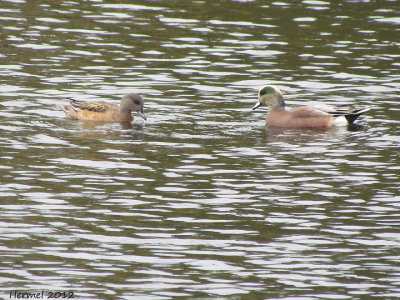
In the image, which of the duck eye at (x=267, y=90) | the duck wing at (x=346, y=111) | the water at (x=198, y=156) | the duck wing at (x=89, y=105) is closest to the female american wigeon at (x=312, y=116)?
the duck wing at (x=346, y=111)

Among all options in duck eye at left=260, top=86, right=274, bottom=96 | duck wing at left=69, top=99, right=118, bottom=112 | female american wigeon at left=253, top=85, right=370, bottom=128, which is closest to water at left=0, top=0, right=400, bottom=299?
female american wigeon at left=253, top=85, right=370, bottom=128

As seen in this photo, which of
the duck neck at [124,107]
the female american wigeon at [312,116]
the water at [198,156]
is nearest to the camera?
the water at [198,156]

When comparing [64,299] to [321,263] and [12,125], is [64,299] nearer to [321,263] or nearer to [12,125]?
[321,263]

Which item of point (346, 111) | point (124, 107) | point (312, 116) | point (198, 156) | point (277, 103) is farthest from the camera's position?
point (277, 103)

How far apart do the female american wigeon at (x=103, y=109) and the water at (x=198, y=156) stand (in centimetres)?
23

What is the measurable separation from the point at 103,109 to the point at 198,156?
10.4ft

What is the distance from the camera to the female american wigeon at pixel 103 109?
17109 mm

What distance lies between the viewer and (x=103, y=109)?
17.3 m

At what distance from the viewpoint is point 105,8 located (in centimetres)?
2506

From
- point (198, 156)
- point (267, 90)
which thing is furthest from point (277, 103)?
point (198, 156)

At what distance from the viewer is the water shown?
996cm

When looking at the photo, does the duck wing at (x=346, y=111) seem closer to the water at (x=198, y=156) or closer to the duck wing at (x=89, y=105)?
the water at (x=198, y=156)

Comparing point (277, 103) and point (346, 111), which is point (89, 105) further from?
point (346, 111)

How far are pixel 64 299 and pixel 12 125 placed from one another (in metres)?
7.56
